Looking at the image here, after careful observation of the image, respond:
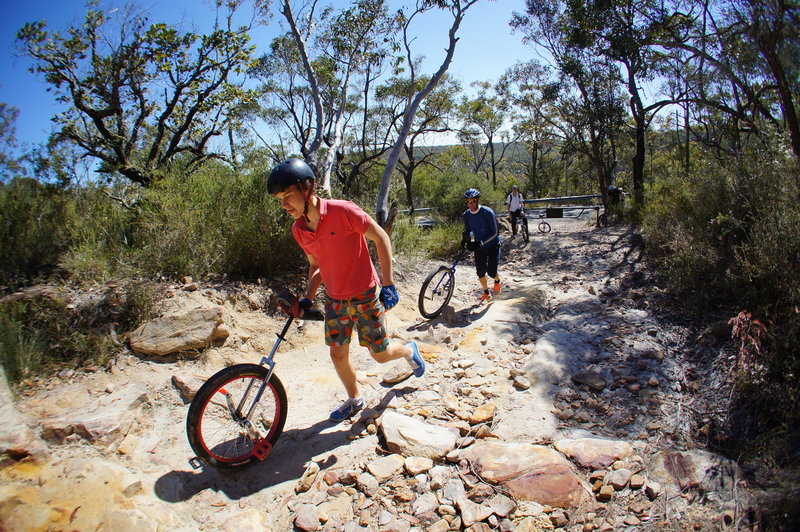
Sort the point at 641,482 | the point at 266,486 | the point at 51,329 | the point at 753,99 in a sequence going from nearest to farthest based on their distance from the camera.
Result: the point at 641,482 → the point at 266,486 → the point at 51,329 → the point at 753,99

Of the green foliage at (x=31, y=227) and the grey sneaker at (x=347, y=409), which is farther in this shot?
the green foliage at (x=31, y=227)

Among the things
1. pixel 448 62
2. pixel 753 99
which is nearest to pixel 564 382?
pixel 448 62

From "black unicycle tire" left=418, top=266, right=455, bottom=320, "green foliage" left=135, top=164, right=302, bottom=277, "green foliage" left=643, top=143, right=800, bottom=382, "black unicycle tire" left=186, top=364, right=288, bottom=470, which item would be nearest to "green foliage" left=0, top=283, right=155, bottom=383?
"green foliage" left=135, top=164, right=302, bottom=277

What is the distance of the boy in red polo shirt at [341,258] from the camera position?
105 inches

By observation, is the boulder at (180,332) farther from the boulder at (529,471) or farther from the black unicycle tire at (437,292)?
the black unicycle tire at (437,292)

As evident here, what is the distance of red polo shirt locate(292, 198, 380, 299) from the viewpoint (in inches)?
109

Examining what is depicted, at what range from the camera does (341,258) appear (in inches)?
113

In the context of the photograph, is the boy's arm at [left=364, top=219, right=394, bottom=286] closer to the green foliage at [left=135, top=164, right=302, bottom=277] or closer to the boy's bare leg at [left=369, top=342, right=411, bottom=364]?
the boy's bare leg at [left=369, top=342, right=411, bottom=364]

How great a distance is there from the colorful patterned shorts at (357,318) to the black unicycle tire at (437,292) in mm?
3049

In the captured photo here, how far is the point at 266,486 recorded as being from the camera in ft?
8.55

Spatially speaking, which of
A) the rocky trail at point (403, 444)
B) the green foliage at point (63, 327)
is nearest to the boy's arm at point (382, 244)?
the rocky trail at point (403, 444)

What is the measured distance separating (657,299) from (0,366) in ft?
21.8

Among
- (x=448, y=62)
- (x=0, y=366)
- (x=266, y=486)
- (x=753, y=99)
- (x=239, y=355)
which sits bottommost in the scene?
(x=266, y=486)

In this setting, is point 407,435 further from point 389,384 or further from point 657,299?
point 657,299
